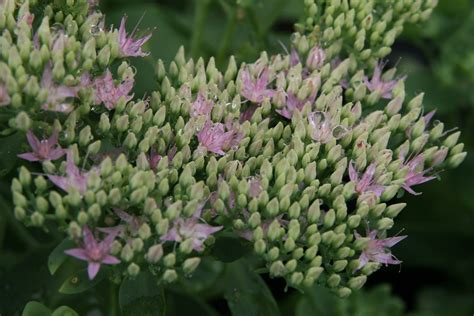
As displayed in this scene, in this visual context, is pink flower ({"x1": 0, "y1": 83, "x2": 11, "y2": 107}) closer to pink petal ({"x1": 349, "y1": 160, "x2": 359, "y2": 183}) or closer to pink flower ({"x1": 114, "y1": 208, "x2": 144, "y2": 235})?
pink flower ({"x1": 114, "y1": 208, "x2": 144, "y2": 235})

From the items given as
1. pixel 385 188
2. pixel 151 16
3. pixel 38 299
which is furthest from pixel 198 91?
pixel 151 16

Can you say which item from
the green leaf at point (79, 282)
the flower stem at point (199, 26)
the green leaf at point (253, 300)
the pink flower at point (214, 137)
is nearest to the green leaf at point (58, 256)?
the green leaf at point (79, 282)

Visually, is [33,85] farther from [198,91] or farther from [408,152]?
[408,152]

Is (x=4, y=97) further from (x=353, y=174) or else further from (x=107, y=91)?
(x=353, y=174)

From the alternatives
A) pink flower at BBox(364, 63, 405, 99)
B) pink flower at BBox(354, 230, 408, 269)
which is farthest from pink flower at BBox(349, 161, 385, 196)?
pink flower at BBox(364, 63, 405, 99)

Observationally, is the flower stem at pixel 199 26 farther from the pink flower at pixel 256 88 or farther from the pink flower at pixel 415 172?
the pink flower at pixel 415 172

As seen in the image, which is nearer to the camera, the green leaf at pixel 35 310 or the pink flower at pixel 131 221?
the pink flower at pixel 131 221
